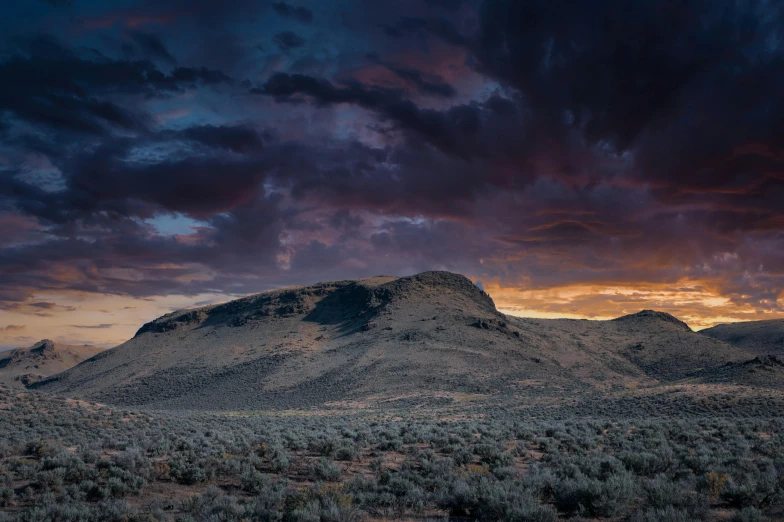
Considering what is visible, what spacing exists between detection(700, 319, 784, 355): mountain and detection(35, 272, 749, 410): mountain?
776 inches

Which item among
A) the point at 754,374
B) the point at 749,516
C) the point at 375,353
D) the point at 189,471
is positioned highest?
the point at 749,516

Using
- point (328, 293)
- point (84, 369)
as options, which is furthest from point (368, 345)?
point (84, 369)

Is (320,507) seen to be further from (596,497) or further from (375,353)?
(375,353)

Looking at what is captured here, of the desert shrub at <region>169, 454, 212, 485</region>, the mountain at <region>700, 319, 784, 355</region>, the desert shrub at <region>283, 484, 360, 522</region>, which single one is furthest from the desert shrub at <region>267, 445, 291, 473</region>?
the mountain at <region>700, 319, 784, 355</region>

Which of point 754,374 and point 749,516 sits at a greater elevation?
point 749,516

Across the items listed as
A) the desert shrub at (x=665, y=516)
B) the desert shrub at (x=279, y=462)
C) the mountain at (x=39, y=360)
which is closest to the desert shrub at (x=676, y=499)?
the desert shrub at (x=665, y=516)

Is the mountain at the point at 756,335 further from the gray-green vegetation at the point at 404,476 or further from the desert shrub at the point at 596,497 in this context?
the desert shrub at the point at 596,497

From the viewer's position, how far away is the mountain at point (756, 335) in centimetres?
12371

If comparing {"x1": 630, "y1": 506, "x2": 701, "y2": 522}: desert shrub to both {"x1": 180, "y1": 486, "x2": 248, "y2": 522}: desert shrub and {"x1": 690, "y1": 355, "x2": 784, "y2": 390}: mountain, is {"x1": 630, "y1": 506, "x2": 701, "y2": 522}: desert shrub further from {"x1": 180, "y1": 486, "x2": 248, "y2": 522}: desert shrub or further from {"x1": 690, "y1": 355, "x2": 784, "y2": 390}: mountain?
{"x1": 690, "y1": 355, "x2": 784, "y2": 390}: mountain

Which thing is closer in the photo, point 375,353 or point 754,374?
point 754,374

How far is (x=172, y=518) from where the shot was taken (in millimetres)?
10398

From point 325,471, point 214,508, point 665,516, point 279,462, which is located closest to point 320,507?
point 214,508

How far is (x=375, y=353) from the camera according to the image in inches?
3344

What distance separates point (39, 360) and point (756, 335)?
23281 centimetres
